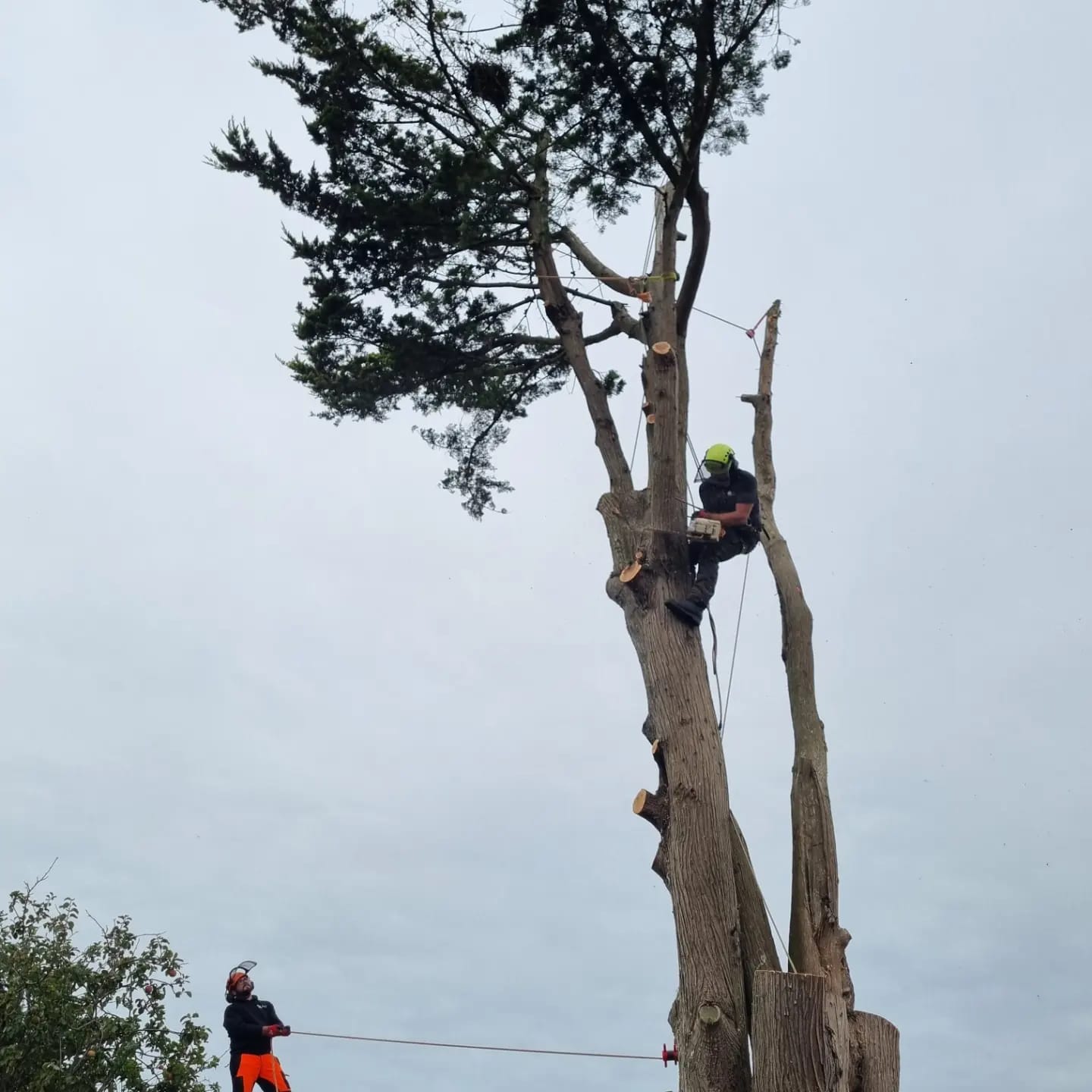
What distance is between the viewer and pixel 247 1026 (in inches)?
255

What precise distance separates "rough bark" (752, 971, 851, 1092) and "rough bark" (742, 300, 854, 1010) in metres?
0.45

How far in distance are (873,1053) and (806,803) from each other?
1160 millimetres

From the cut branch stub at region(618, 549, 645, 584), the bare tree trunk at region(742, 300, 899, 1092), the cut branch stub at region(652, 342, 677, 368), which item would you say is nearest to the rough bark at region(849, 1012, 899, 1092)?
the bare tree trunk at region(742, 300, 899, 1092)

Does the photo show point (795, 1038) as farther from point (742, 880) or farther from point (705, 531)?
point (705, 531)

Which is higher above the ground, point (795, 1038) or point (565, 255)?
→ point (565, 255)

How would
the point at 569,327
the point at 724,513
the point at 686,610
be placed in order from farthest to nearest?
the point at 569,327 → the point at 724,513 → the point at 686,610

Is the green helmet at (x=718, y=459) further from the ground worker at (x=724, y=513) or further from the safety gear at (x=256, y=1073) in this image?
the safety gear at (x=256, y=1073)

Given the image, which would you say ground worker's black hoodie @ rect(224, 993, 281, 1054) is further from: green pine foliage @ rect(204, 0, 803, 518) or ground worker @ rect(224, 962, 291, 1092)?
green pine foliage @ rect(204, 0, 803, 518)

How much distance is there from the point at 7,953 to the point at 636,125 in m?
6.51

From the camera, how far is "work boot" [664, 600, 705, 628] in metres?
6.10

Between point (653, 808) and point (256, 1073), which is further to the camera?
point (256, 1073)

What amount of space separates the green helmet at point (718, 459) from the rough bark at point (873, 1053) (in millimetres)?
2919

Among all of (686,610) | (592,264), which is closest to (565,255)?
(592,264)

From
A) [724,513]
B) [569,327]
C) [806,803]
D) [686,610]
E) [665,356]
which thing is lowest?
[806,803]
